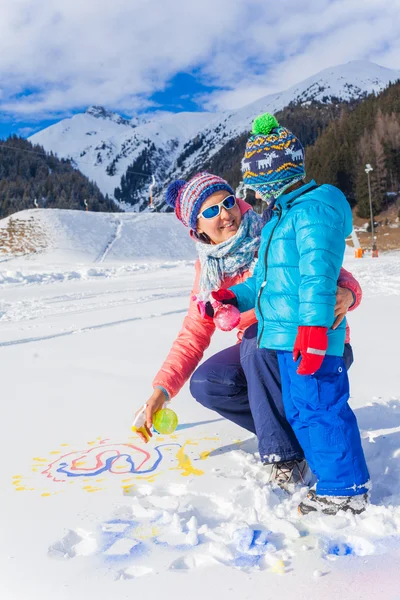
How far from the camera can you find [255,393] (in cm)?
235

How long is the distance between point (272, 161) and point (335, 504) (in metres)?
1.41

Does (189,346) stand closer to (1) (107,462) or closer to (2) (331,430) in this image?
(1) (107,462)

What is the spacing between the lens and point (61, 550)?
1.85 metres

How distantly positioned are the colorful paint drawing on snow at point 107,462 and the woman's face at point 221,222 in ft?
3.84

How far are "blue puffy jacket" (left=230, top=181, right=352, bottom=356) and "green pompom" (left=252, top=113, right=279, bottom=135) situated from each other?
1.20 ft

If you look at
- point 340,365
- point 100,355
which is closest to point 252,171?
point 340,365

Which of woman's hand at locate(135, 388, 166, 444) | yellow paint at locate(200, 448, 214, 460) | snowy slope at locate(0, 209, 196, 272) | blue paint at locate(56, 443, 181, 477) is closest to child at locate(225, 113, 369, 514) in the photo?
woman's hand at locate(135, 388, 166, 444)

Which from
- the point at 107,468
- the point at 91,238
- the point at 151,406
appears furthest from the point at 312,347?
the point at 91,238

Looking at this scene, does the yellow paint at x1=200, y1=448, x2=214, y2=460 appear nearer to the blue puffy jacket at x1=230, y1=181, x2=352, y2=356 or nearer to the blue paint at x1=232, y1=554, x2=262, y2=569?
the blue puffy jacket at x1=230, y1=181, x2=352, y2=356

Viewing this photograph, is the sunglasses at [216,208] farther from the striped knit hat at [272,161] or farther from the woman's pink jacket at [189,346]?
the striped knit hat at [272,161]

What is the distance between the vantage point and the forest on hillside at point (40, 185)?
84.9 meters

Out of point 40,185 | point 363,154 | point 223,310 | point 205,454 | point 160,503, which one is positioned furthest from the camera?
point 40,185

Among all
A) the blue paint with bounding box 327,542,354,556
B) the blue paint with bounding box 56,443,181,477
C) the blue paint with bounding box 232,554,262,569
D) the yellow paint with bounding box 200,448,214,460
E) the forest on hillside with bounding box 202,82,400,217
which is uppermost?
the forest on hillside with bounding box 202,82,400,217

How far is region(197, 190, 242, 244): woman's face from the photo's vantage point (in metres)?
2.64
